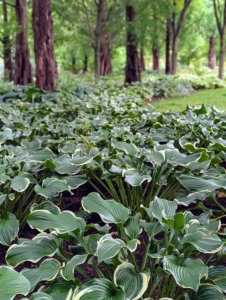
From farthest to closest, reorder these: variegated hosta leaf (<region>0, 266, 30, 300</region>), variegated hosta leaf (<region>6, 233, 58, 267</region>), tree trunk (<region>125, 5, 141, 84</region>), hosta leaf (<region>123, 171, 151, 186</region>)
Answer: tree trunk (<region>125, 5, 141, 84</region>) → hosta leaf (<region>123, 171, 151, 186</region>) → variegated hosta leaf (<region>6, 233, 58, 267</region>) → variegated hosta leaf (<region>0, 266, 30, 300</region>)

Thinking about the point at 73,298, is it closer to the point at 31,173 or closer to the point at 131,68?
the point at 31,173

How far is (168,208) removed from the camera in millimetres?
1284

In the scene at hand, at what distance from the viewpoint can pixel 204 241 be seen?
1.10 meters

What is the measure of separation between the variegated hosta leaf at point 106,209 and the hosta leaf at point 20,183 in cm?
44

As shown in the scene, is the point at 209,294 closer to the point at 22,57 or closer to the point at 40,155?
the point at 40,155

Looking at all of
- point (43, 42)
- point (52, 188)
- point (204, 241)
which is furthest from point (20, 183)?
point (43, 42)

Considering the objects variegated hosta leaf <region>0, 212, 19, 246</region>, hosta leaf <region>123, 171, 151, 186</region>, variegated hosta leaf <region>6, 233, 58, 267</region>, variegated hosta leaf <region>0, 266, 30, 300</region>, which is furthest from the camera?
hosta leaf <region>123, 171, 151, 186</region>

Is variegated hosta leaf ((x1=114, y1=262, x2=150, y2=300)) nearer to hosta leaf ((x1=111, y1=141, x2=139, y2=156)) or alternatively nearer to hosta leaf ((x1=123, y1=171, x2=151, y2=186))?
hosta leaf ((x1=123, y1=171, x2=151, y2=186))

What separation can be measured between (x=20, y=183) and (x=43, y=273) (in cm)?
61

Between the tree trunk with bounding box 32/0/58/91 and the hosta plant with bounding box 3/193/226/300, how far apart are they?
5018mm

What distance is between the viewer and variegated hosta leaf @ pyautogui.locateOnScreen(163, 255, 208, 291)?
0.95 metres

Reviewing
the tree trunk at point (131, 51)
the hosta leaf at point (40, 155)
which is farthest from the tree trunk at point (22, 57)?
the hosta leaf at point (40, 155)

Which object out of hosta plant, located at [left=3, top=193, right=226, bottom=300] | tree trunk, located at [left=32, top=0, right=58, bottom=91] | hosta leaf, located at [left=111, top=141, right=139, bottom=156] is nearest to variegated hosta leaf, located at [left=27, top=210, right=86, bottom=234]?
hosta plant, located at [left=3, top=193, right=226, bottom=300]

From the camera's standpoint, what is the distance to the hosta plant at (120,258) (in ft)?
3.24
